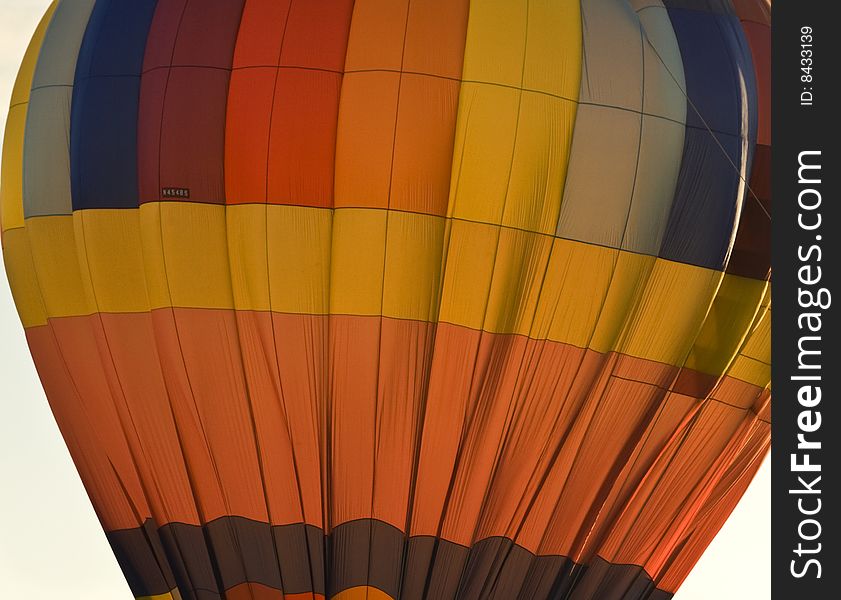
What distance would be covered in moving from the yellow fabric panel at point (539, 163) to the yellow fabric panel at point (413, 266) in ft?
1.09

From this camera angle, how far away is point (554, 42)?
7.10m

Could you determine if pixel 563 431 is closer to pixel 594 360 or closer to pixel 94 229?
pixel 594 360

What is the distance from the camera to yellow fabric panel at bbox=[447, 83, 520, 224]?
6855 mm

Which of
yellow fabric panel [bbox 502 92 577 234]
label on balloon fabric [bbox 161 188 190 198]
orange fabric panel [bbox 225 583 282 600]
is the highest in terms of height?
yellow fabric panel [bbox 502 92 577 234]

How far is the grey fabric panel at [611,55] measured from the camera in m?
7.06

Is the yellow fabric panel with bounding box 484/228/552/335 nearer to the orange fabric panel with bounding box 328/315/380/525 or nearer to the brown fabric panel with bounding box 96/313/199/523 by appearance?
the orange fabric panel with bounding box 328/315/380/525

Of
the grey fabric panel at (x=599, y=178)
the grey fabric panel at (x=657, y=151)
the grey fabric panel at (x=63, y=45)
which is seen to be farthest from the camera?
the grey fabric panel at (x=63, y=45)

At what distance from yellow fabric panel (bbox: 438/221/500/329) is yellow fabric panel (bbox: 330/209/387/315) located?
0.96ft

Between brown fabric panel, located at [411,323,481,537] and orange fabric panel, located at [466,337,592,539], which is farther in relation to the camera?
orange fabric panel, located at [466,337,592,539]

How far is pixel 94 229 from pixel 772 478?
331cm

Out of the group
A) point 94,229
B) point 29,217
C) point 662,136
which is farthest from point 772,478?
point 29,217

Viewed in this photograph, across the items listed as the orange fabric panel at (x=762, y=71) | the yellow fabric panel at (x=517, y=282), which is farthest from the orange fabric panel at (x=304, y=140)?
the orange fabric panel at (x=762, y=71)

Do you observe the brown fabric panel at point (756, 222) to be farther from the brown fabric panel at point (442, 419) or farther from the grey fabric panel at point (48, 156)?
the grey fabric panel at point (48, 156)

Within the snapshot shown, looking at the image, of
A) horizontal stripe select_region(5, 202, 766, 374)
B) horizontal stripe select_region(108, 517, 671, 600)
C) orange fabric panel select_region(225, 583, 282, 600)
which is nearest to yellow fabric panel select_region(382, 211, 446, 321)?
horizontal stripe select_region(5, 202, 766, 374)
